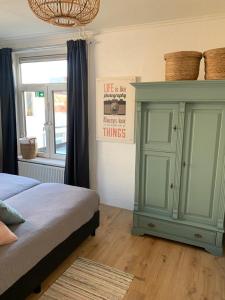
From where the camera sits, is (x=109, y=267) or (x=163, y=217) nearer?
(x=109, y=267)

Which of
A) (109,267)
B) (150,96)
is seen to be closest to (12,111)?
(150,96)

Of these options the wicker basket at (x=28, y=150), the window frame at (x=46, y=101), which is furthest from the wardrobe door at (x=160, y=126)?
the wicker basket at (x=28, y=150)

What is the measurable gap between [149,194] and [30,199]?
1.29 meters

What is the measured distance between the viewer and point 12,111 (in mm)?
3871

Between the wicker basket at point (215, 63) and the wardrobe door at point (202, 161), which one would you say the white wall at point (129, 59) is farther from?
the wardrobe door at point (202, 161)

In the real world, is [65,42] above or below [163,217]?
above

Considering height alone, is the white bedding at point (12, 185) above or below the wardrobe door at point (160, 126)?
below

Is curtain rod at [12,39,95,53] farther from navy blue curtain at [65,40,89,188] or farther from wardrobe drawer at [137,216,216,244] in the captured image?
wardrobe drawer at [137,216,216,244]

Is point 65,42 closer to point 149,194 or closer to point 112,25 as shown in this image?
point 112,25

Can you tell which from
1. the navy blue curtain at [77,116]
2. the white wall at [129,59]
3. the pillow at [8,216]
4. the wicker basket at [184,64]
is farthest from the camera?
the navy blue curtain at [77,116]

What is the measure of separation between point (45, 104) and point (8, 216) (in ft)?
7.84

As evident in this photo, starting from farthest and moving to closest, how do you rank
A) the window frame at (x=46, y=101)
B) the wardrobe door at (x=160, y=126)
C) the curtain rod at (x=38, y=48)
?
the window frame at (x=46, y=101) → the curtain rod at (x=38, y=48) → the wardrobe door at (x=160, y=126)

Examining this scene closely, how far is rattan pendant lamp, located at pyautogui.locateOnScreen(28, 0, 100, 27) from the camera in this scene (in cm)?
133

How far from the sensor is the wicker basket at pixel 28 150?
12.9 ft
